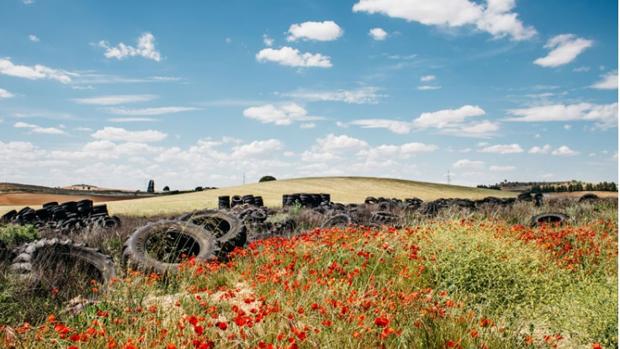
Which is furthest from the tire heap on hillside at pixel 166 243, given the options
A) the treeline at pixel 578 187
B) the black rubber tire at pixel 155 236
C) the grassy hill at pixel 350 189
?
the treeline at pixel 578 187

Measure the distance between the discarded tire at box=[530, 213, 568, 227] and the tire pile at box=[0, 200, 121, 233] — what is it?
12987 millimetres

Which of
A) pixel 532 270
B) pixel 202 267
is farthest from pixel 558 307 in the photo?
pixel 202 267

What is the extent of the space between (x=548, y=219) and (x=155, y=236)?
12627mm

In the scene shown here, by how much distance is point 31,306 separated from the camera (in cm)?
642

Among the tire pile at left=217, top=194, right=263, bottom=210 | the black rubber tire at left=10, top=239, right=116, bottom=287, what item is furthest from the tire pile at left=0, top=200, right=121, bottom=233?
the tire pile at left=217, top=194, right=263, bottom=210

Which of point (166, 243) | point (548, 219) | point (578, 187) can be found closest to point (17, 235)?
point (166, 243)

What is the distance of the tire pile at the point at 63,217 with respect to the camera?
1644 centimetres

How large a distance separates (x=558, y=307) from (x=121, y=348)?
565 centimetres

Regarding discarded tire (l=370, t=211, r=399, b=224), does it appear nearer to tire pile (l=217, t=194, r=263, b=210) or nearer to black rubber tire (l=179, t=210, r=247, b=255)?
black rubber tire (l=179, t=210, r=247, b=255)

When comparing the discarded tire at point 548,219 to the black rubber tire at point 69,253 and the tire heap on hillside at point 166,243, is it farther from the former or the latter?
the black rubber tire at point 69,253

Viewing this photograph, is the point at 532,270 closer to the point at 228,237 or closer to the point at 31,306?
the point at 228,237

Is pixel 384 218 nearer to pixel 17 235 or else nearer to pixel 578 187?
pixel 17 235

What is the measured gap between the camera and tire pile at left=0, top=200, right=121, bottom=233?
16.4m

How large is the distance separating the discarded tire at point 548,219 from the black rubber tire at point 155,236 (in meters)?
10.7
